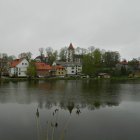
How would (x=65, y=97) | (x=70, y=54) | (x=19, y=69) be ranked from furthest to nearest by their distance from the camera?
1. (x=70, y=54)
2. (x=19, y=69)
3. (x=65, y=97)

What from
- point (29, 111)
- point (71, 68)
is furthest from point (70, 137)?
point (71, 68)

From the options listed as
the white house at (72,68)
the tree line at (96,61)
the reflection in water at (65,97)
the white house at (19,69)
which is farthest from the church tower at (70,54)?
the reflection in water at (65,97)

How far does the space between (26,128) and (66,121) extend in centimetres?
251

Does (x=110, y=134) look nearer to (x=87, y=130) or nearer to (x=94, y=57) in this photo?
(x=87, y=130)

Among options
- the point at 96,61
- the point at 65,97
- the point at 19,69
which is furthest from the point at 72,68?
the point at 65,97

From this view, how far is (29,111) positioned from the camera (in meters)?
16.2

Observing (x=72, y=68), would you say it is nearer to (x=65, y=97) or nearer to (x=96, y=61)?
(x=96, y=61)

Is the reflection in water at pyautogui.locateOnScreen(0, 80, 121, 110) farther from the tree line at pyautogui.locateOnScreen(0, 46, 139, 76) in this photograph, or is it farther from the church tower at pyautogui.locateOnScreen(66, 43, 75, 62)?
Answer: the church tower at pyautogui.locateOnScreen(66, 43, 75, 62)

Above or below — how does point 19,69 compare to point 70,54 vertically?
below

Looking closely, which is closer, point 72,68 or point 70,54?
point 72,68

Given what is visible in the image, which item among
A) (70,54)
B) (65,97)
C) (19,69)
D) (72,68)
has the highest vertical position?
(70,54)

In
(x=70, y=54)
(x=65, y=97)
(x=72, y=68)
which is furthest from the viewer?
(x=70, y=54)

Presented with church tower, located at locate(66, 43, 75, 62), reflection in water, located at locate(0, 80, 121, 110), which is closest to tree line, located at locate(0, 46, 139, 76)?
church tower, located at locate(66, 43, 75, 62)

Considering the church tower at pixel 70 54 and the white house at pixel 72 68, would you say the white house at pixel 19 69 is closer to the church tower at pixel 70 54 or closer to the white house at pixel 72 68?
the white house at pixel 72 68
